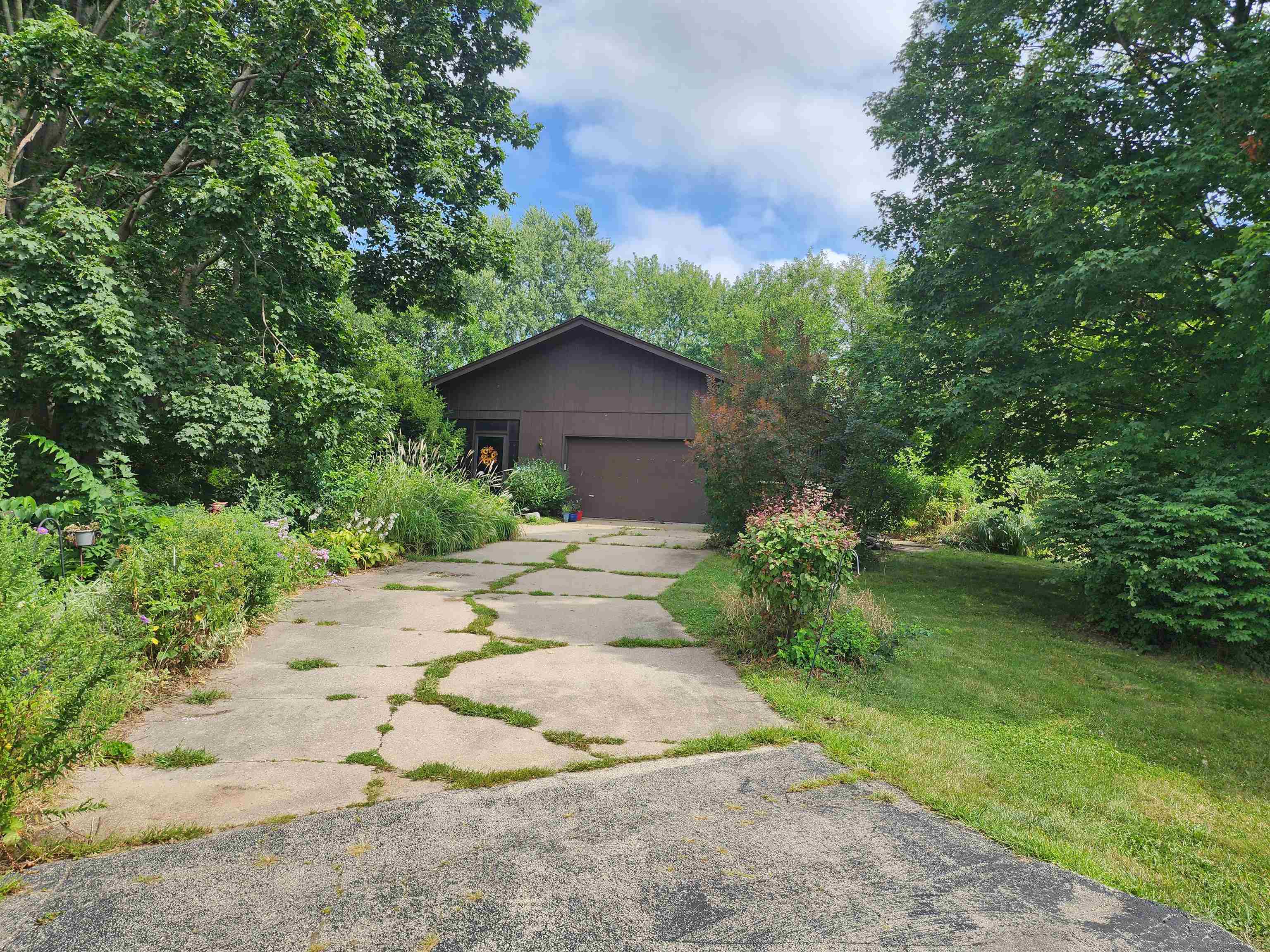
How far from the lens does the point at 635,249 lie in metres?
38.2

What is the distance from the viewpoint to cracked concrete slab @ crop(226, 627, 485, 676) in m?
3.73

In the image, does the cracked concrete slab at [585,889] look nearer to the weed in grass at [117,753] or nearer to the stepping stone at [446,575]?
the weed in grass at [117,753]

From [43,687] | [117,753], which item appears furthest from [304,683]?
[43,687]

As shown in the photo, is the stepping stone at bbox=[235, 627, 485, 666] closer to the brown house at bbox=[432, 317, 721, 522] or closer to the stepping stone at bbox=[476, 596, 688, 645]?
the stepping stone at bbox=[476, 596, 688, 645]

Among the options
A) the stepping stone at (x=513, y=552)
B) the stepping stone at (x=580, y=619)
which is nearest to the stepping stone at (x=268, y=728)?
the stepping stone at (x=580, y=619)

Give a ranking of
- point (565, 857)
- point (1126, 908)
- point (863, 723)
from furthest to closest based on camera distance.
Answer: point (863, 723), point (565, 857), point (1126, 908)

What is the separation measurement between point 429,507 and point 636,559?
2806mm

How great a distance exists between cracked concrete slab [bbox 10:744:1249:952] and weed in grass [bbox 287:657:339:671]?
177cm

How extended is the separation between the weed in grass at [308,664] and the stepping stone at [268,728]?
19.0 inches

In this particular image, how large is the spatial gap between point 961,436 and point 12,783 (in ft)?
29.6

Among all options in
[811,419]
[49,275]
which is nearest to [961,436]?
[811,419]

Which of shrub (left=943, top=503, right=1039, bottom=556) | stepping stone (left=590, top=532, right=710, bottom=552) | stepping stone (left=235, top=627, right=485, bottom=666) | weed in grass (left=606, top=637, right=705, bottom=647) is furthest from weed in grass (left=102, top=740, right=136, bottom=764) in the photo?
shrub (left=943, top=503, right=1039, bottom=556)

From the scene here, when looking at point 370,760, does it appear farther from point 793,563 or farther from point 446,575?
point 446,575

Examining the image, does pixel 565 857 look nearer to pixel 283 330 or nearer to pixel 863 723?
pixel 863 723
